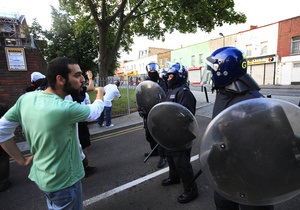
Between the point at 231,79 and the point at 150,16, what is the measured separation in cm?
1146

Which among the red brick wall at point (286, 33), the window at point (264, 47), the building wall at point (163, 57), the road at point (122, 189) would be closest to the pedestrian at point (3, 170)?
the road at point (122, 189)

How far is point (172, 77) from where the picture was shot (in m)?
2.86

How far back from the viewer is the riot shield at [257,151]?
44.4 inches

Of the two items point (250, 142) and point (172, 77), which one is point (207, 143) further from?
point (172, 77)

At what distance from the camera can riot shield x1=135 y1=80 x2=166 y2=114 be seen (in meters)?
3.43

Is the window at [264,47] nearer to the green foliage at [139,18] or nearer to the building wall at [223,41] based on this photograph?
the building wall at [223,41]

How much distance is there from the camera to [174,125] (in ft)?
7.74

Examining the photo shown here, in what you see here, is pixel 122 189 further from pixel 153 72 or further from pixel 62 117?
pixel 153 72

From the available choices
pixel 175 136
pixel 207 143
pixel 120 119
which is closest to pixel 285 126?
pixel 207 143

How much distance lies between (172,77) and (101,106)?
1.45 metres

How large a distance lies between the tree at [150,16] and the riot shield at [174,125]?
7.55m

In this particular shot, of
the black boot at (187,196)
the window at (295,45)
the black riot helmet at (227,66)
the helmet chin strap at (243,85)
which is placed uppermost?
the window at (295,45)

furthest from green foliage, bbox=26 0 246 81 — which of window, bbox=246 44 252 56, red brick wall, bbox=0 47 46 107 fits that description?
window, bbox=246 44 252 56

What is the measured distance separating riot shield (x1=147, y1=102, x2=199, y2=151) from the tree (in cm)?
755
